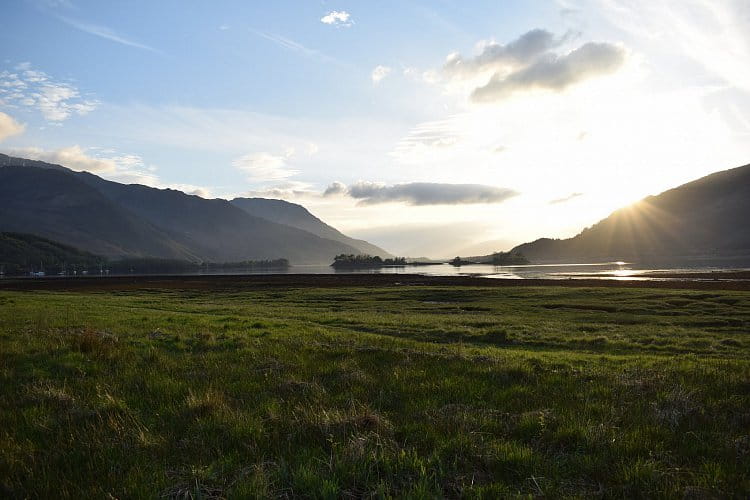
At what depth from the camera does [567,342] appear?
25.3m

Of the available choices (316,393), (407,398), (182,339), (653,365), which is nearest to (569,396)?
(407,398)

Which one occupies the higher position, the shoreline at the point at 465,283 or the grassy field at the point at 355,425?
the grassy field at the point at 355,425

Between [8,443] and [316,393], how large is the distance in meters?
5.28

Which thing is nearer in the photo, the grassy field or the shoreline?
the grassy field

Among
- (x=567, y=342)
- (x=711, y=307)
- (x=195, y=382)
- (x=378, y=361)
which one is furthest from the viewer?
(x=711, y=307)

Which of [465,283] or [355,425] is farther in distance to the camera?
[465,283]

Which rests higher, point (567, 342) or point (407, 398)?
point (407, 398)

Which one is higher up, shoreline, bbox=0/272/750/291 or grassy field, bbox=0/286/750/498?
grassy field, bbox=0/286/750/498

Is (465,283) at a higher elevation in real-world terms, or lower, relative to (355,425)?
lower

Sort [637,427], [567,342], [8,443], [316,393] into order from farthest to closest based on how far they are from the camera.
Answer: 1. [567,342]
2. [316,393]
3. [637,427]
4. [8,443]

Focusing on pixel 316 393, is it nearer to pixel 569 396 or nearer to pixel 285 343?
pixel 569 396

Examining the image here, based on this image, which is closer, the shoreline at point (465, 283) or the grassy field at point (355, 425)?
the grassy field at point (355, 425)

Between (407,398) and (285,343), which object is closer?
(407,398)

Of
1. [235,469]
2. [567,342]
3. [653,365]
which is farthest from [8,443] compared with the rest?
[567,342]
